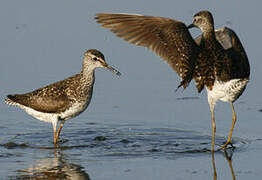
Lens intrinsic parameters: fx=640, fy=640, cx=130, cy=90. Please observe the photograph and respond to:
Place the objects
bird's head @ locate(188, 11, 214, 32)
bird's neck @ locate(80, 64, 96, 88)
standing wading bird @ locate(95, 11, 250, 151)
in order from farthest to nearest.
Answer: bird's neck @ locate(80, 64, 96, 88), bird's head @ locate(188, 11, 214, 32), standing wading bird @ locate(95, 11, 250, 151)

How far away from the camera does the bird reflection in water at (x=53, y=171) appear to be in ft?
27.4

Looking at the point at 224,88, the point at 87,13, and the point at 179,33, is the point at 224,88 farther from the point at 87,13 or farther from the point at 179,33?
the point at 87,13

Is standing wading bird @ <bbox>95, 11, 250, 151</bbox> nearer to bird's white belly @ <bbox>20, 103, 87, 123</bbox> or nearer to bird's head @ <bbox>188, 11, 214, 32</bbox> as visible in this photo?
bird's head @ <bbox>188, 11, 214, 32</bbox>

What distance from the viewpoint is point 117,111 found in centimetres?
1160

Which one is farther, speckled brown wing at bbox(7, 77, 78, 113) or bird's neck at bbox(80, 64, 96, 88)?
bird's neck at bbox(80, 64, 96, 88)

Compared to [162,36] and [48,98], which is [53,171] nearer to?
[48,98]

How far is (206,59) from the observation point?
9.45 m

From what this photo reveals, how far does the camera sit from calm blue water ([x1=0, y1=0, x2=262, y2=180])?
351 inches

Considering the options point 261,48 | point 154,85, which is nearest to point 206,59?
point 154,85

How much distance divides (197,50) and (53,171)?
282cm

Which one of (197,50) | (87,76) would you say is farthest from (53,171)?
(197,50)

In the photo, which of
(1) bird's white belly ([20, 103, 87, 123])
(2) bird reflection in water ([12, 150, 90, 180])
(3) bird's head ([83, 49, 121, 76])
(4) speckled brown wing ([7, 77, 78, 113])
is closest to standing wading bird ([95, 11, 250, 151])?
(3) bird's head ([83, 49, 121, 76])

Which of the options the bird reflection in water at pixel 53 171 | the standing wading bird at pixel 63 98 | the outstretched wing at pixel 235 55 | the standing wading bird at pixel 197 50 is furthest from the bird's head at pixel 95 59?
the bird reflection in water at pixel 53 171

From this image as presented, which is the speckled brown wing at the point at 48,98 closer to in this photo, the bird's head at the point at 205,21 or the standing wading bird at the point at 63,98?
the standing wading bird at the point at 63,98
